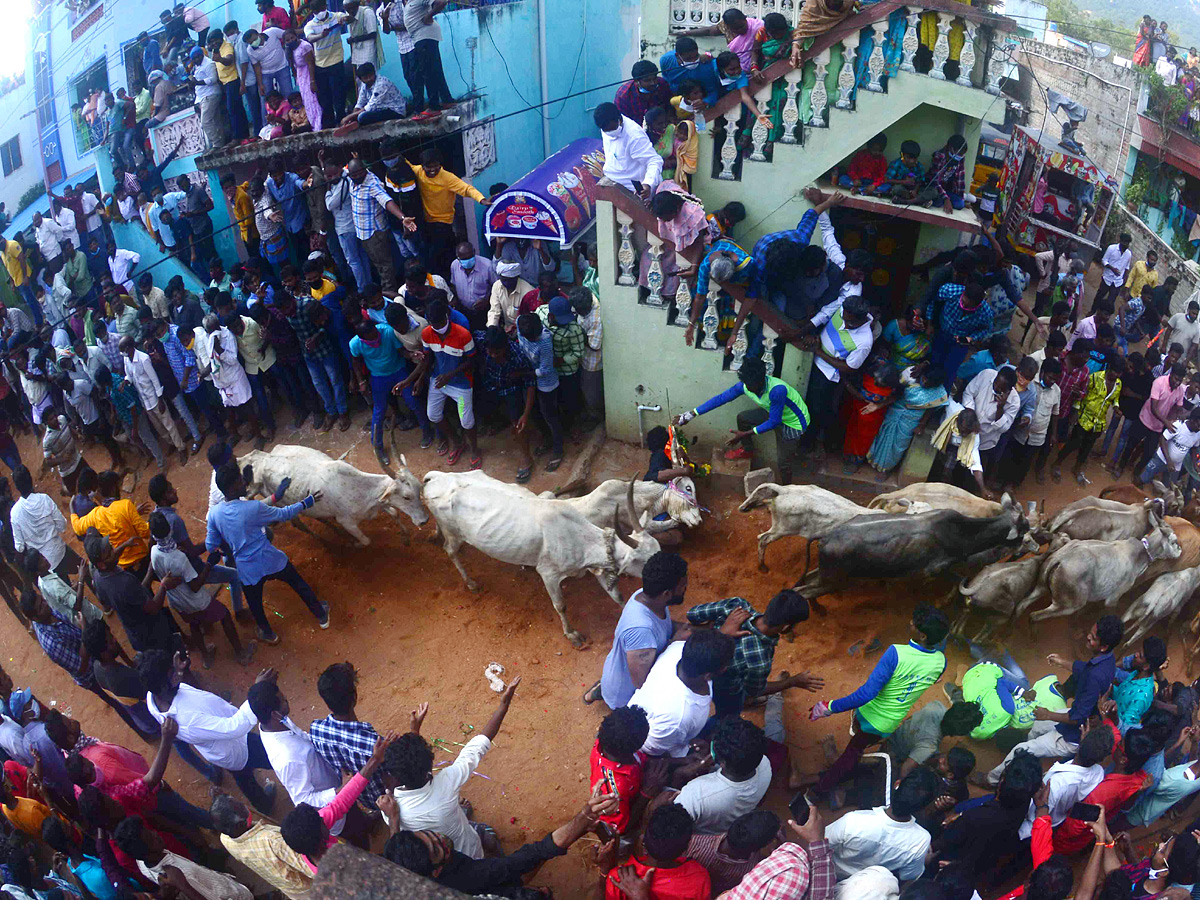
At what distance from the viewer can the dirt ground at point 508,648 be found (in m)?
6.26

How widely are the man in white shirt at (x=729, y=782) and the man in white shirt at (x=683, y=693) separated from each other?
0.29 metres

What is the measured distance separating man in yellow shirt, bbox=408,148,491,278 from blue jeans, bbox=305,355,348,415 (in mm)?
2366

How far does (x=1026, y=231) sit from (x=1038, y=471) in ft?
23.5

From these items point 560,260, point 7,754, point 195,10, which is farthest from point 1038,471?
point 195,10

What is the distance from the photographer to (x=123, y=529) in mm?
6977

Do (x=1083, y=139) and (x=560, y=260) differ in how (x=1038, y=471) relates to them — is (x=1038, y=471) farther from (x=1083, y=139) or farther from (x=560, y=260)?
Result: (x=1083, y=139)

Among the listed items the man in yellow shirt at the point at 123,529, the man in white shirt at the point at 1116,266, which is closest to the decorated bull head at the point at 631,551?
the man in yellow shirt at the point at 123,529

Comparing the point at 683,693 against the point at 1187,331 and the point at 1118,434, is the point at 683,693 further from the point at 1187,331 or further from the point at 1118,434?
the point at 1187,331

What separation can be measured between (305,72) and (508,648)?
29.1ft

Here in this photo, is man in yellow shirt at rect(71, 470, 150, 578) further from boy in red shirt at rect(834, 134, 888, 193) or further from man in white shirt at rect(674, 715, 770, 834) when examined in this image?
boy in red shirt at rect(834, 134, 888, 193)

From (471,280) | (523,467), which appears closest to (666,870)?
(523,467)

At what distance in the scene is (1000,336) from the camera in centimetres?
799

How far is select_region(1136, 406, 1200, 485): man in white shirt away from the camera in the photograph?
774 cm

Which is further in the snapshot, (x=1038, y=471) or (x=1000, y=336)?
(x=1038, y=471)
